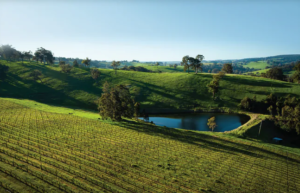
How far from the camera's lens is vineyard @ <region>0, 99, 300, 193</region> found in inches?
1258

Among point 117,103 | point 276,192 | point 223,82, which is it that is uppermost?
point 223,82

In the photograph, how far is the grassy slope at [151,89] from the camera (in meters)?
113

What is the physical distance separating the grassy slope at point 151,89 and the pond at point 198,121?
12.5 meters

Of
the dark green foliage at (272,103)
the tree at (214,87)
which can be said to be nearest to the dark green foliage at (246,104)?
the dark green foliage at (272,103)

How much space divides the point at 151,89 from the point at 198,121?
53540 millimetres

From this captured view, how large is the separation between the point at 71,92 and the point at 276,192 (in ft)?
421

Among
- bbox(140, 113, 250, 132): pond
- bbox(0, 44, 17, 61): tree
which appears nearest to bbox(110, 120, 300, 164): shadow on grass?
bbox(140, 113, 250, 132): pond

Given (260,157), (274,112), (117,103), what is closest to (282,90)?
(274,112)

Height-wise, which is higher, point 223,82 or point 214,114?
point 223,82

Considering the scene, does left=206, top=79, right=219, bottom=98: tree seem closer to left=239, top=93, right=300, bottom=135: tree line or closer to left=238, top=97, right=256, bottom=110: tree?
left=239, top=93, right=300, bottom=135: tree line

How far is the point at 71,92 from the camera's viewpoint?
12775 cm

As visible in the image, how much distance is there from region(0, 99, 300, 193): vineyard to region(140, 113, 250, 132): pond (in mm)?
15517

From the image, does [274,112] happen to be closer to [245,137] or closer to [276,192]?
[245,137]

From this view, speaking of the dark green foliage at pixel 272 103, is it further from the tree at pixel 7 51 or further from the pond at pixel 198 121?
the tree at pixel 7 51
